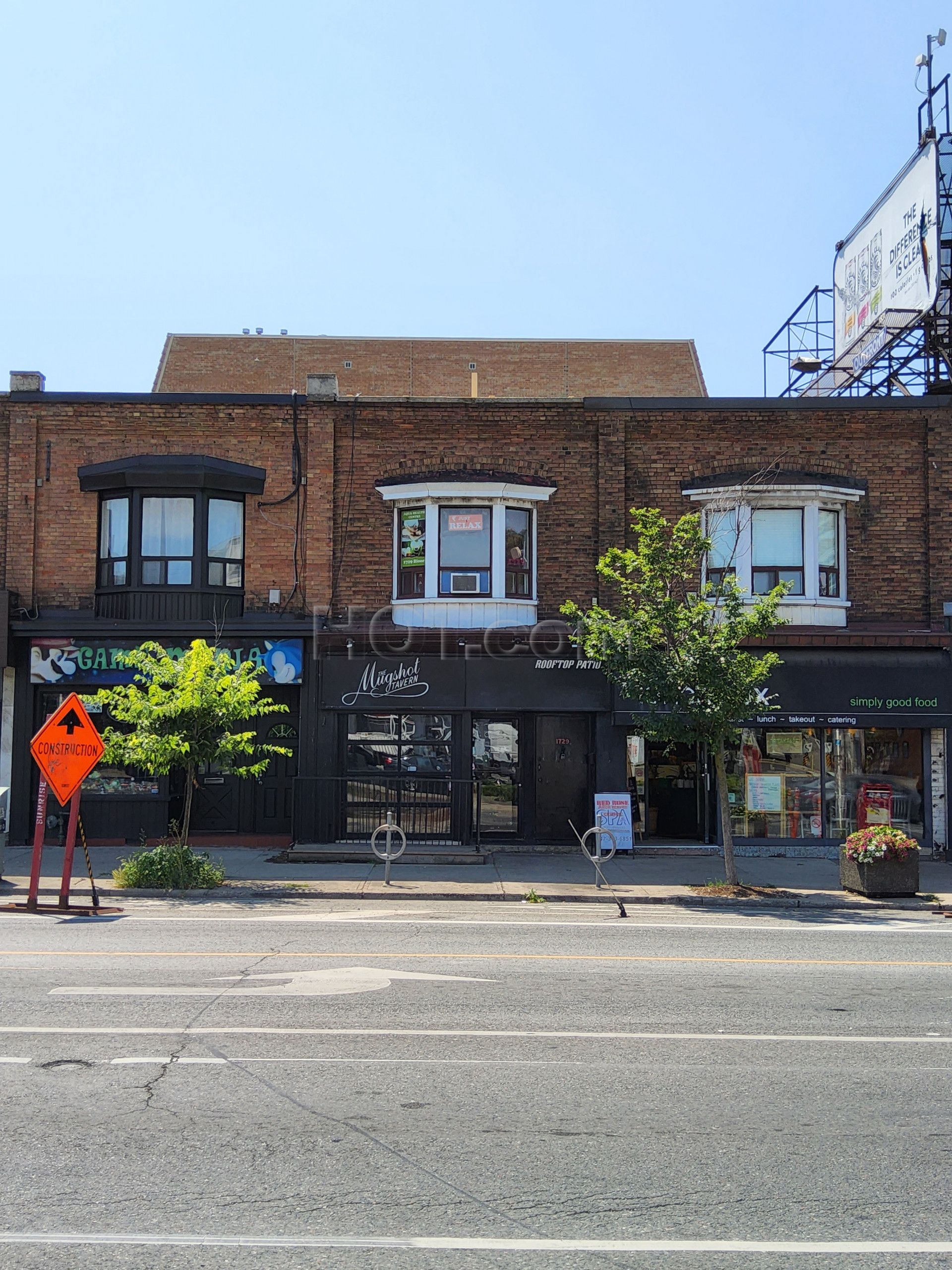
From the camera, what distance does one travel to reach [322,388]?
19.9m

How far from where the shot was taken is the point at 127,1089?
6.34m

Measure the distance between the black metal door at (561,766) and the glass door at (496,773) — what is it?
15.4 inches

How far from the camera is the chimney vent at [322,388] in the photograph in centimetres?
1988

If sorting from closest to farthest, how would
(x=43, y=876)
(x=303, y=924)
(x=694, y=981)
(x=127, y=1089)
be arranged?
1. (x=127, y=1089)
2. (x=694, y=981)
3. (x=303, y=924)
4. (x=43, y=876)

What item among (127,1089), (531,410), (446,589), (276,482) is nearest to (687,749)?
(446,589)

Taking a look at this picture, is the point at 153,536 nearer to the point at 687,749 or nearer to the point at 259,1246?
the point at 687,749

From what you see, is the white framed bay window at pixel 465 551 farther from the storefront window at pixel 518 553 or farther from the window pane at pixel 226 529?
the window pane at pixel 226 529

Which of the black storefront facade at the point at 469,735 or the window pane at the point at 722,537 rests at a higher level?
the window pane at the point at 722,537

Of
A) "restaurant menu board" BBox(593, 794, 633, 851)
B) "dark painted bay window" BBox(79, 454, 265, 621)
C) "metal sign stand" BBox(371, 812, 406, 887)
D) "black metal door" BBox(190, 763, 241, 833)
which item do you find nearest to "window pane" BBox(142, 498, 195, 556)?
"dark painted bay window" BBox(79, 454, 265, 621)

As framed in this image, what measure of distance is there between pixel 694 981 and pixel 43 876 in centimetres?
1044

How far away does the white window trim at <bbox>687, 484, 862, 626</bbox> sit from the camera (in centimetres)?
1922

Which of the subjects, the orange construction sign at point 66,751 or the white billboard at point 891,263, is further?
the white billboard at point 891,263

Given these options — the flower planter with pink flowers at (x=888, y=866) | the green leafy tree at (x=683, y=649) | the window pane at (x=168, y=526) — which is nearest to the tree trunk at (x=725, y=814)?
the green leafy tree at (x=683, y=649)

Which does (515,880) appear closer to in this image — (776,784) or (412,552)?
(776,784)
